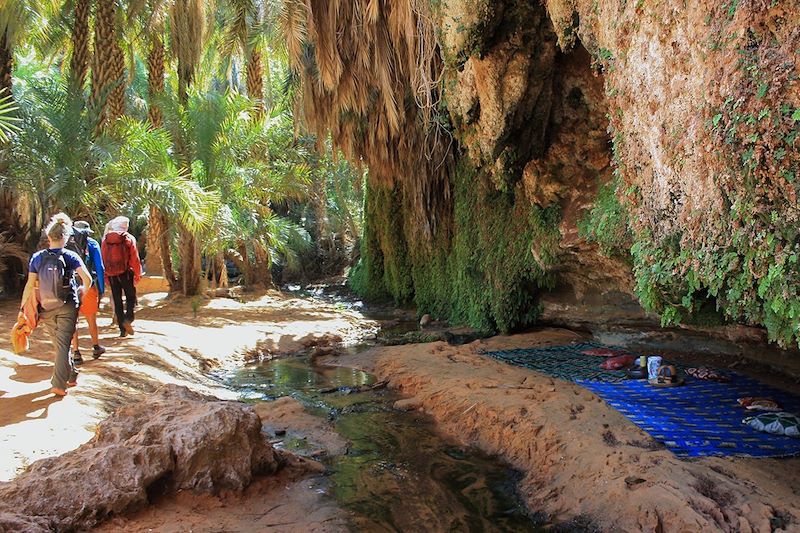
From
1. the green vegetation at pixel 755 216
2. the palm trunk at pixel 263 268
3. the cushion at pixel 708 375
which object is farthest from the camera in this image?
the palm trunk at pixel 263 268

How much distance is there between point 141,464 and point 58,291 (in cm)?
233

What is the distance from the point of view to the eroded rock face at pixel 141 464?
3842 mm

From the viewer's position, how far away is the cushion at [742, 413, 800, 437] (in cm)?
515

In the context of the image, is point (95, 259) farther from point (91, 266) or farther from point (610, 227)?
point (610, 227)

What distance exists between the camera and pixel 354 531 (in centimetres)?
419

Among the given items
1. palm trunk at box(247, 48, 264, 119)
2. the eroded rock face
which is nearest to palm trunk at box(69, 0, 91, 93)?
palm trunk at box(247, 48, 264, 119)

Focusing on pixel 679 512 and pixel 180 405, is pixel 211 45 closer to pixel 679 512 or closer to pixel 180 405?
pixel 180 405

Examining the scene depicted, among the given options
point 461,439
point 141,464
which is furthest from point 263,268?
point 141,464

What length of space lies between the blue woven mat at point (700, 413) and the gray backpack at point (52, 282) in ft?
17.7

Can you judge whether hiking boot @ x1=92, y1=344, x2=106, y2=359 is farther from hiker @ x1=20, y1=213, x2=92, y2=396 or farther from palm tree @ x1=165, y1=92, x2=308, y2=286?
palm tree @ x1=165, y1=92, x2=308, y2=286

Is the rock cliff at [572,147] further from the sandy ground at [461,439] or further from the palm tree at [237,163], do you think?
the palm tree at [237,163]

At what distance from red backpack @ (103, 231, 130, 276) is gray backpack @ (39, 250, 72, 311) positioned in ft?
9.00

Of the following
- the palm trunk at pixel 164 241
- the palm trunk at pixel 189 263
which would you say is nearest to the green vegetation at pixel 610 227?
the palm trunk at pixel 189 263

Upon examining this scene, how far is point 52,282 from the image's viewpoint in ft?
18.8
